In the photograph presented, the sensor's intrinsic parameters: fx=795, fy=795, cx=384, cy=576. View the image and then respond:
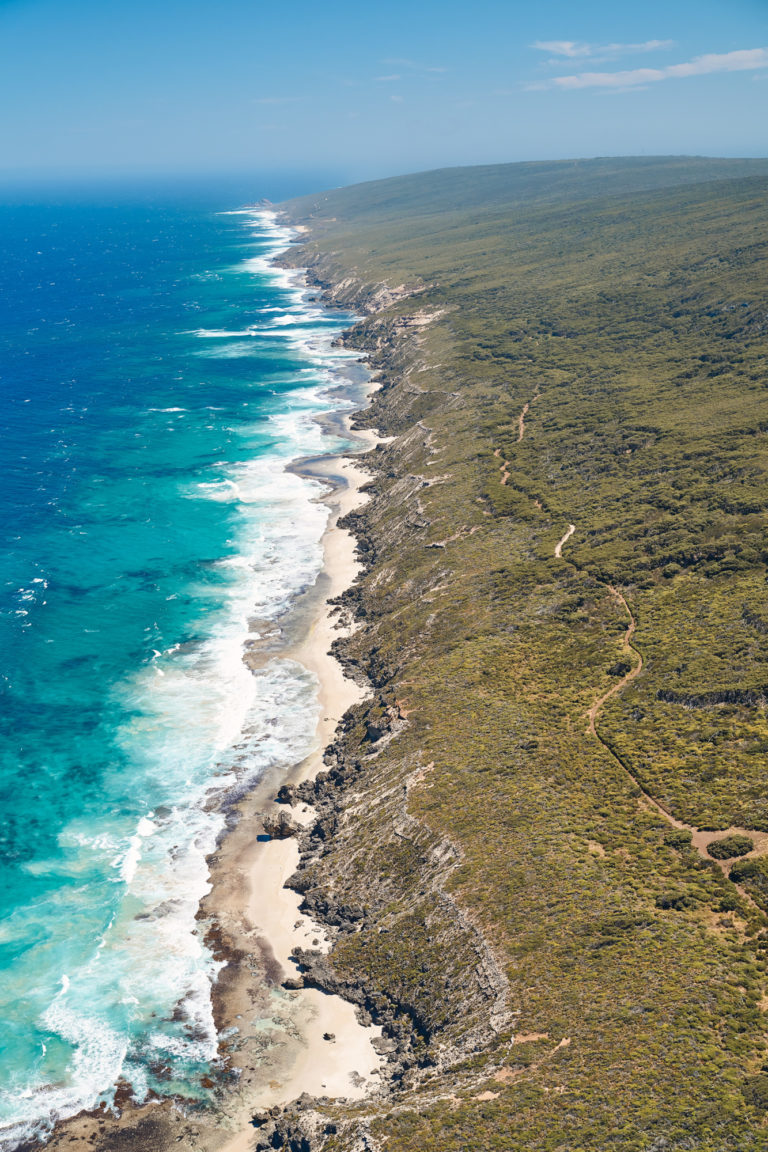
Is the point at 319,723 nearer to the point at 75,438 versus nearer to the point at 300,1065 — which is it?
the point at 300,1065

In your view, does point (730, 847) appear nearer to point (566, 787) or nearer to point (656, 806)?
point (656, 806)

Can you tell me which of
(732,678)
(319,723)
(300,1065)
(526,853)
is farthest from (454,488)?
(300,1065)

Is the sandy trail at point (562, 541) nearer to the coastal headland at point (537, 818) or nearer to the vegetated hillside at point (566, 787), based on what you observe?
the vegetated hillside at point (566, 787)

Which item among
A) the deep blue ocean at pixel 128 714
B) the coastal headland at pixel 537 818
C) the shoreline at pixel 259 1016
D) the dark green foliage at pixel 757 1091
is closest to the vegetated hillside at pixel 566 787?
the dark green foliage at pixel 757 1091

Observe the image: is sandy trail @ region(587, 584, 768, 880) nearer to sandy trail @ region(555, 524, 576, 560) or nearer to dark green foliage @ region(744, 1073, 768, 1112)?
dark green foliage @ region(744, 1073, 768, 1112)

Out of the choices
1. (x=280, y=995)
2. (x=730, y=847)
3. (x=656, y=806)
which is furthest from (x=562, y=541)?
(x=280, y=995)

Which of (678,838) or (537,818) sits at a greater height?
(678,838)
